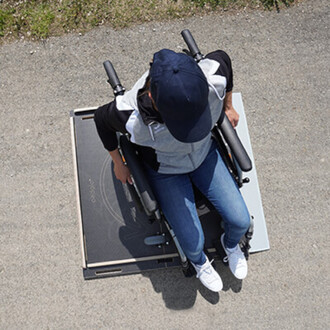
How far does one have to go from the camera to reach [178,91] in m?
1.28

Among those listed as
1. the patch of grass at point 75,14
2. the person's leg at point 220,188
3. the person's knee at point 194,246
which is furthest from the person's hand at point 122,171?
the patch of grass at point 75,14

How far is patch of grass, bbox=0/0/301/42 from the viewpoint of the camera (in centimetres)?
267

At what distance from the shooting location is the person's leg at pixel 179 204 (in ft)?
6.34

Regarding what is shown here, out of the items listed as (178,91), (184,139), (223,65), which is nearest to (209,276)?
(184,139)

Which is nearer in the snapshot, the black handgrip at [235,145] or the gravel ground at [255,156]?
the black handgrip at [235,145]

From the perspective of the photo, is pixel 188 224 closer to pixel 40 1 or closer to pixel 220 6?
pixel 220 6

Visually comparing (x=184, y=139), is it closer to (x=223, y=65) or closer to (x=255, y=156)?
(x=223, y=65)

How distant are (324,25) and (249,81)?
73 cm

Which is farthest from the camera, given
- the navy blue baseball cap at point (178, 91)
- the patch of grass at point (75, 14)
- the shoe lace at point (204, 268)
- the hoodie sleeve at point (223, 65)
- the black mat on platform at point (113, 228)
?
the patch of grass at point (75, 14)

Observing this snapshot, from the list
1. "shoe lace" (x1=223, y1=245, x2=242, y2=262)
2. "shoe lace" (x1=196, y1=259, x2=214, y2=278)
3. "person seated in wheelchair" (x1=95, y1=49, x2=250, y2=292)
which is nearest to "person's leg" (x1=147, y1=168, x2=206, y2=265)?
"person seated in wheelchair" (x1=95, y1=49, x2=250, y2=292)

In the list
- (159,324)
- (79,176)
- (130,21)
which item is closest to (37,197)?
(79,176)

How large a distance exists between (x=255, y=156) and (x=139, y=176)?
3.59 ft

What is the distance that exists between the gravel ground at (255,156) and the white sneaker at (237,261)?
14cm

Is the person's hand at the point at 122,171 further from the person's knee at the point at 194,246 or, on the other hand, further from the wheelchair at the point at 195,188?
the person's knee at the point at 194,246
